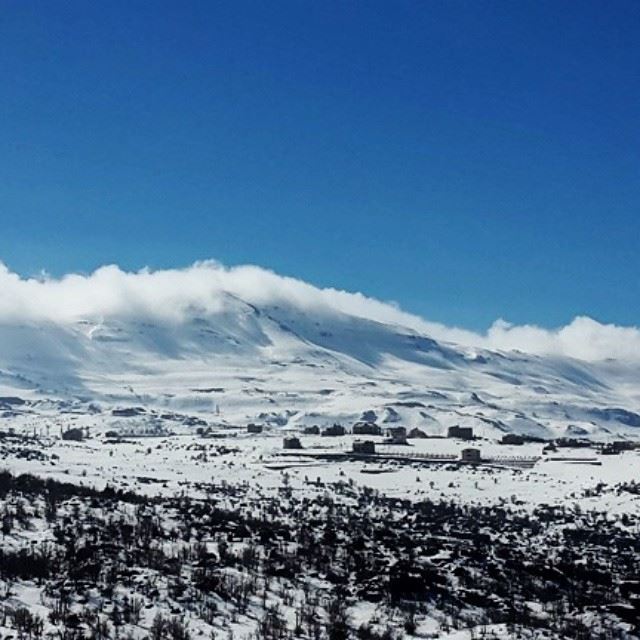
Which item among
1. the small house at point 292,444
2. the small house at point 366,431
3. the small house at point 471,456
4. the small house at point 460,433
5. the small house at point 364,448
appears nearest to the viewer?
the small house at point 471,456

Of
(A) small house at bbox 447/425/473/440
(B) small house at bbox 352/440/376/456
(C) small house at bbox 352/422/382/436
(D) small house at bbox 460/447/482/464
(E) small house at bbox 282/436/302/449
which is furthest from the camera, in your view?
(C) small house at bbox 352/422/382/436

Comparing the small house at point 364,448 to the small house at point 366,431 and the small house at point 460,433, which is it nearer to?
the small house at point 366,431

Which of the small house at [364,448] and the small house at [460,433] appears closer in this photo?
the small house at [364,448]

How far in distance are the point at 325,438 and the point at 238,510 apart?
259 ft

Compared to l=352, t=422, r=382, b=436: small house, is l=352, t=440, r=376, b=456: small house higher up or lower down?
lower down


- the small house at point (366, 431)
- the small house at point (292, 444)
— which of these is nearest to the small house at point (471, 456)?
the small house at point (292, 444)

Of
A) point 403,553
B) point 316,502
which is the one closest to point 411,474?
point 316,502

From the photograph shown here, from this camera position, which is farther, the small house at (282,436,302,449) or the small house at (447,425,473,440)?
the small house at (447,425,473,440)

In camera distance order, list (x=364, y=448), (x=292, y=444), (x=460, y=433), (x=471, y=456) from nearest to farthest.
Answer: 1. (x=471, y=456)
2. (x=364, y=448)
3. (x=292, y=444)
4. (x=460, y=433)

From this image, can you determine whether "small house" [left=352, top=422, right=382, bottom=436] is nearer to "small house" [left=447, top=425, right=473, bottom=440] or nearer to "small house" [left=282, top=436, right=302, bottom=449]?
"small house" [left=447, top=425, right=473, bottom=440]

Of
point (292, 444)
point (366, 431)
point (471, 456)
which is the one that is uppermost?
point (366, 431)

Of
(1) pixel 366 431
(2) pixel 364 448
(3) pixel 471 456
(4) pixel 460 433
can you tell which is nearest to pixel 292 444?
(2) pixel 364 448

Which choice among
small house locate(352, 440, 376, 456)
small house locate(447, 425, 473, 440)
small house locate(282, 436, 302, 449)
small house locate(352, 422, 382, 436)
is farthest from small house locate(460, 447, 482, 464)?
small house locate(352, 422, 382, 436)

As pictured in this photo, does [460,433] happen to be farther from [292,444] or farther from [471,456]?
[292,444]
